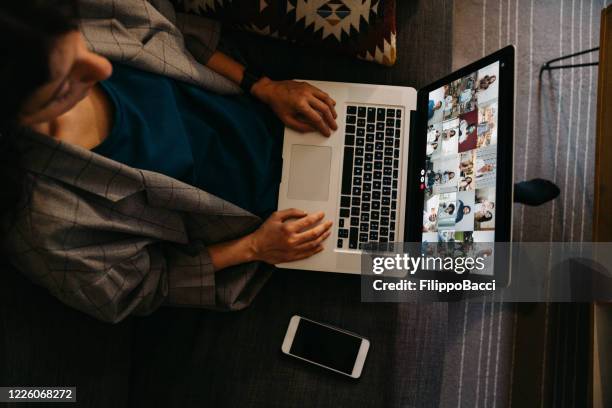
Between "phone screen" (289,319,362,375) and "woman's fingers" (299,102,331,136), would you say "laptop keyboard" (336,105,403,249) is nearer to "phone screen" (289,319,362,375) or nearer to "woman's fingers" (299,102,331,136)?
"woman's fingers" (299,102,331,136)

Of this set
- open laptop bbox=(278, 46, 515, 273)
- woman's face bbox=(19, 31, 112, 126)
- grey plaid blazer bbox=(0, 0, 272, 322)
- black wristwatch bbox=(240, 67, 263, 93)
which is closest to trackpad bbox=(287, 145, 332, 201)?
open laptop bbox=(278, 46, 515, 273)

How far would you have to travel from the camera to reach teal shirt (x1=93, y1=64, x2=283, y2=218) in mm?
817

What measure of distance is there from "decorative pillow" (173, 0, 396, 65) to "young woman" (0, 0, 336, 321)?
0.33ft

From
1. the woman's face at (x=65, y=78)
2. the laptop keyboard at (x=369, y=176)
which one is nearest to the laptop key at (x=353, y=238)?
the laptop keyboard at (x=369, y=176)

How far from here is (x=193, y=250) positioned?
938 mm

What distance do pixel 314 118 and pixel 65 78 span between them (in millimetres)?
509

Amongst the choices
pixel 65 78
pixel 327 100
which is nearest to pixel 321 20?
pixel 327 100

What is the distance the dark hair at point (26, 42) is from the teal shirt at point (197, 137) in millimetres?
227

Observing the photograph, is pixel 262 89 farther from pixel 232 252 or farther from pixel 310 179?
pixel 232 252

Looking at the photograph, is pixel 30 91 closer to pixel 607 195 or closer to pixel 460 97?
pixel 460 97


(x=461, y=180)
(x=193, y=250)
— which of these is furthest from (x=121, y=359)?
(x=461, y=180)

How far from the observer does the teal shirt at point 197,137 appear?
2.68ft

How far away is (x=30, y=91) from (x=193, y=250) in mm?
467

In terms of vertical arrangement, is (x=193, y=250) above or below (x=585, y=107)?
below
